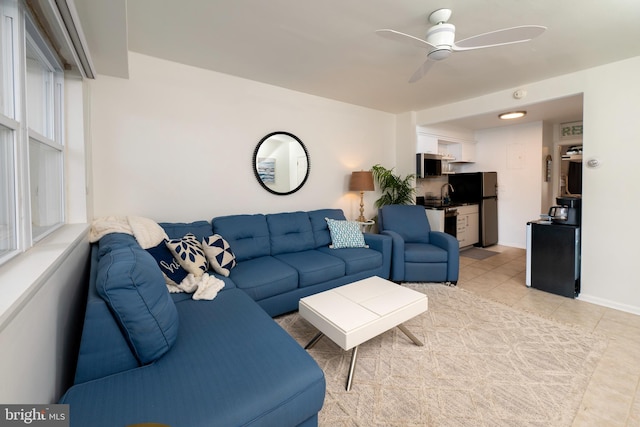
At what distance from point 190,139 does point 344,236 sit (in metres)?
1.98

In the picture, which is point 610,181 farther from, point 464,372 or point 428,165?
point 464,372

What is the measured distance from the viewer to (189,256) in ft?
7.06

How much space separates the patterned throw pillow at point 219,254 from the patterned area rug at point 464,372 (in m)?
0.71

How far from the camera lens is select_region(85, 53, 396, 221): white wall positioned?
2498mm

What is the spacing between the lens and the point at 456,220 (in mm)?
4844

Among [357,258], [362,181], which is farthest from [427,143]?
[357,258]

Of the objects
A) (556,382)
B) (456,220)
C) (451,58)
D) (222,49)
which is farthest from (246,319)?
(456,220)

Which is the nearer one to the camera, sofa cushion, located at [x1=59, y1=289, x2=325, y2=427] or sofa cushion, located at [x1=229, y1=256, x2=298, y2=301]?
sofa cushion, located at [x1=59, y1=289, x2=325, y2=427]

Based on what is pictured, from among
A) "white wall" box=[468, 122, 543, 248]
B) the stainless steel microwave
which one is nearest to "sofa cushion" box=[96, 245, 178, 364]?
the stainless steel microwave

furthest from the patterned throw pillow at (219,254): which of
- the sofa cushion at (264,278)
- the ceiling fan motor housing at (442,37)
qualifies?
the ceiling fan motor housing at (442,37)

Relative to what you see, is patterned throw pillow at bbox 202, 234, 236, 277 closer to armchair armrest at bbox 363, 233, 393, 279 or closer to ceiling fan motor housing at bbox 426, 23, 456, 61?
armchair armrest at bbox 363, 233, 393, 279

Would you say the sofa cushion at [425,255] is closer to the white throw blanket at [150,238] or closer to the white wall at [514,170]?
the white throw blanket at [150,238]

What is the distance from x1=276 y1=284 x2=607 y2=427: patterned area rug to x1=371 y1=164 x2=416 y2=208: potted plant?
2.24 meters

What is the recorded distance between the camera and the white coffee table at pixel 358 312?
1.67 metres
